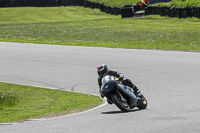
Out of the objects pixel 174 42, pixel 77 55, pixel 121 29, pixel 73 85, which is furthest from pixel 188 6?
pixel 73 85

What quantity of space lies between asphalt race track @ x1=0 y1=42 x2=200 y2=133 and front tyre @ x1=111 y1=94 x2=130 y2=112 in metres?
0.19

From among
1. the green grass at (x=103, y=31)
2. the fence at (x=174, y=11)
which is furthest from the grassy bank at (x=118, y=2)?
the fence at (x=174, y=11)

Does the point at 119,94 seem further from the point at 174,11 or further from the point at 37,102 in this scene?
the point at 174,11

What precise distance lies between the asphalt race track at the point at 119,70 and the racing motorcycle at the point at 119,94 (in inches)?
9.9

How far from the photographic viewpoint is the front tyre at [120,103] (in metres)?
11.0

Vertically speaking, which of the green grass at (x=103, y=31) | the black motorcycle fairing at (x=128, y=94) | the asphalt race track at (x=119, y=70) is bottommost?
the green grass at (x=103, y=31)

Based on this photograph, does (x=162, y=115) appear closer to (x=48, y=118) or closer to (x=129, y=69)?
(x=48, y=118)

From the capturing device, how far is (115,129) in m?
9.02

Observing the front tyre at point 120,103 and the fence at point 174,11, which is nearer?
the front tyre at point 120,103

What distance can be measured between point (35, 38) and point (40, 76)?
18.5 meters

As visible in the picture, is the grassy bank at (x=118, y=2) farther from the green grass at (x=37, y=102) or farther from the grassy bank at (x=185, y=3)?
the green grass at (x=37, y=102)

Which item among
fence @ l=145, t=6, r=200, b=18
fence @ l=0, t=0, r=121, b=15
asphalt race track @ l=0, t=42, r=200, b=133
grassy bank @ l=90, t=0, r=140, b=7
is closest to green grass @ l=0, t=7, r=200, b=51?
fence @ l=145, t=6, r=200, b=18

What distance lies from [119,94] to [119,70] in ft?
27.8

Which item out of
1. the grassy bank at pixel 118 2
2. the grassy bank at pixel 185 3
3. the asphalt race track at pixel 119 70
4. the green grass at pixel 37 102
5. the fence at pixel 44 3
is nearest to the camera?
the asphalt race track at pixel 119 70
